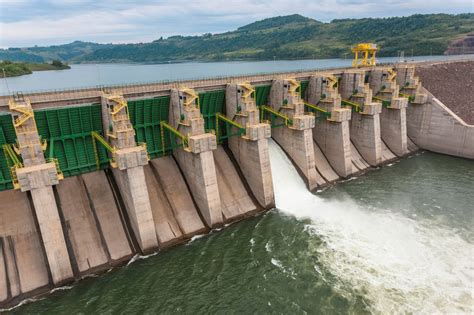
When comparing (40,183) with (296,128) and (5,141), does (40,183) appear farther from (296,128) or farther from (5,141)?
(296,128)

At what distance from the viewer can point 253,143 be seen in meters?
28.2

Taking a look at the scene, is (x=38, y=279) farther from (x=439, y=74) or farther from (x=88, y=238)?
(x=439, y=74)

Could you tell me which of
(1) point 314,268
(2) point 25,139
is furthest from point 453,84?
(2) point 25,139

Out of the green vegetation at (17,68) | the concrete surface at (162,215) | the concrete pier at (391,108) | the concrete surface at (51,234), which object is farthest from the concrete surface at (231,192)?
the green vegetation at (17,68)

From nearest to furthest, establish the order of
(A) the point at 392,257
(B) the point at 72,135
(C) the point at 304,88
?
(A) the point at 392,257 < (B) the point at 72,135 < (C) the point at 304,88

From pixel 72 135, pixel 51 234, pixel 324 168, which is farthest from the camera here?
pixel 324 168

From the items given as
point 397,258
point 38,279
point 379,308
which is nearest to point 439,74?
point 397,258

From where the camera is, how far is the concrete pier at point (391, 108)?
134ft

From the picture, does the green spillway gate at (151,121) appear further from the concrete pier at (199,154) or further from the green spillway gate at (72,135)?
the green spillway gate at (72,135)

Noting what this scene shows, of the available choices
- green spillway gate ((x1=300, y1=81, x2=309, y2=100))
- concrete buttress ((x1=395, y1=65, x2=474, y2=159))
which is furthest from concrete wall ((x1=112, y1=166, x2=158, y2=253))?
concrete buttress ((x1=395, y1=65, x2=474, y2=159))

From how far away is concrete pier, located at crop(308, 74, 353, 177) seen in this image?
3441cm

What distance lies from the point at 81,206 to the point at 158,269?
7594 mm

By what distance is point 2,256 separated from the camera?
19.5m

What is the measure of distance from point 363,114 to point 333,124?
17.3 feet
